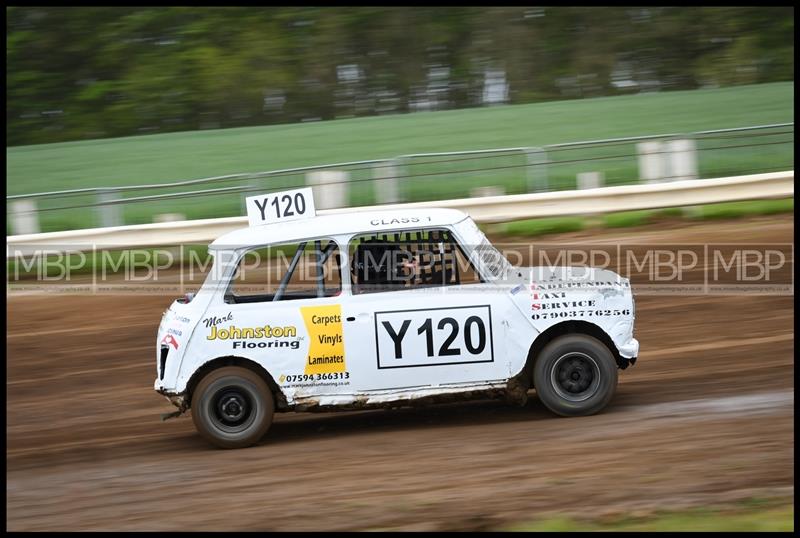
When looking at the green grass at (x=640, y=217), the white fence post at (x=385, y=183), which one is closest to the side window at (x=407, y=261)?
the green grass at (x=640, y=217)

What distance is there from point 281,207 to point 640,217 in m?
8.05

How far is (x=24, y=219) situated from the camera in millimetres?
15367

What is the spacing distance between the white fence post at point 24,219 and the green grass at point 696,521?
12098 mm

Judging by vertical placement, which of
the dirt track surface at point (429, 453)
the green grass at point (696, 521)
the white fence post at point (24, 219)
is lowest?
the green grass at point (696, 521)

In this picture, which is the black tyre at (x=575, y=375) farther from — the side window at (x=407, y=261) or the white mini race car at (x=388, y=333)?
the side window at (x=407, y=261)

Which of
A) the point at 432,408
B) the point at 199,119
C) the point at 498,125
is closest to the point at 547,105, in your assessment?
the point at 498,125

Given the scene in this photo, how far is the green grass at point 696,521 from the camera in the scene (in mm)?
5258

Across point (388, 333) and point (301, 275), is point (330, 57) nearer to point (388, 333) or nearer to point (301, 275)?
point (301, 275)

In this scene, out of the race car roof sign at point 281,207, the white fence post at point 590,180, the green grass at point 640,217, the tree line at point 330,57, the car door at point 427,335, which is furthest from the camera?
the tree line at point 330,57

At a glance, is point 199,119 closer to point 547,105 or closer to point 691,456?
point 547,105

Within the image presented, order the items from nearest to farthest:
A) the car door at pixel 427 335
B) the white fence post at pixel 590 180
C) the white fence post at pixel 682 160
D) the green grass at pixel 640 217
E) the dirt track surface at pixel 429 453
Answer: the dirt track surface at pixel 429 453 → the car door at pixel 427 335 → the green grass at pixel 640 217 → the white fence post at pixel 682 160 → the white fence post at pixel 590 180

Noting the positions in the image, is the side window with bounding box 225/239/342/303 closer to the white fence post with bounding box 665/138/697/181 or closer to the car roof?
the car roof

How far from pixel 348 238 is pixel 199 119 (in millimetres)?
13803

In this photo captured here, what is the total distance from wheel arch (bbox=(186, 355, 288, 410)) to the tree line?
43.3ft
